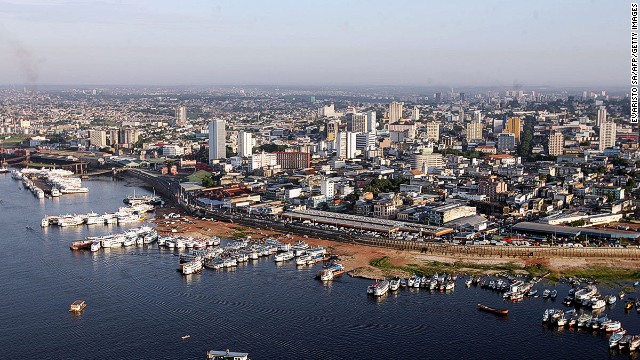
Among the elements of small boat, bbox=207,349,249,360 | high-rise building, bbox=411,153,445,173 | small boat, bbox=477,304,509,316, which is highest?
high-rise building, bbox=411,153,445,173

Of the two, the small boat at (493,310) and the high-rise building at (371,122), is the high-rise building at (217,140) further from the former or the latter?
the small boat at (493,310)

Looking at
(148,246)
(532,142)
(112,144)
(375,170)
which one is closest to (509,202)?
(375,170)

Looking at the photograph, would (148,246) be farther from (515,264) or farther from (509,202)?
(509,202)

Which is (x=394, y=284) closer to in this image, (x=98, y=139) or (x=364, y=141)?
(x=364, y=141)

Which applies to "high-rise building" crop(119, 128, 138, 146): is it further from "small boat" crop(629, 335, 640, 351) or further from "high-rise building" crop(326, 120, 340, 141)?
"small boat" crop(629, 335, 640, 351)

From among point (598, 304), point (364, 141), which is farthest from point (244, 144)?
point (598, 304)

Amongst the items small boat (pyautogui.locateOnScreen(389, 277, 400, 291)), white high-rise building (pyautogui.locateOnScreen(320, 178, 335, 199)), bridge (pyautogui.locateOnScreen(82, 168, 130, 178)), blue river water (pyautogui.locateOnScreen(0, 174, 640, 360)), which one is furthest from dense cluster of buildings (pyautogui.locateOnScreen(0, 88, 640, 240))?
blue river water (pyautogui.locateOnScreen(0, 174, 640, 360))
